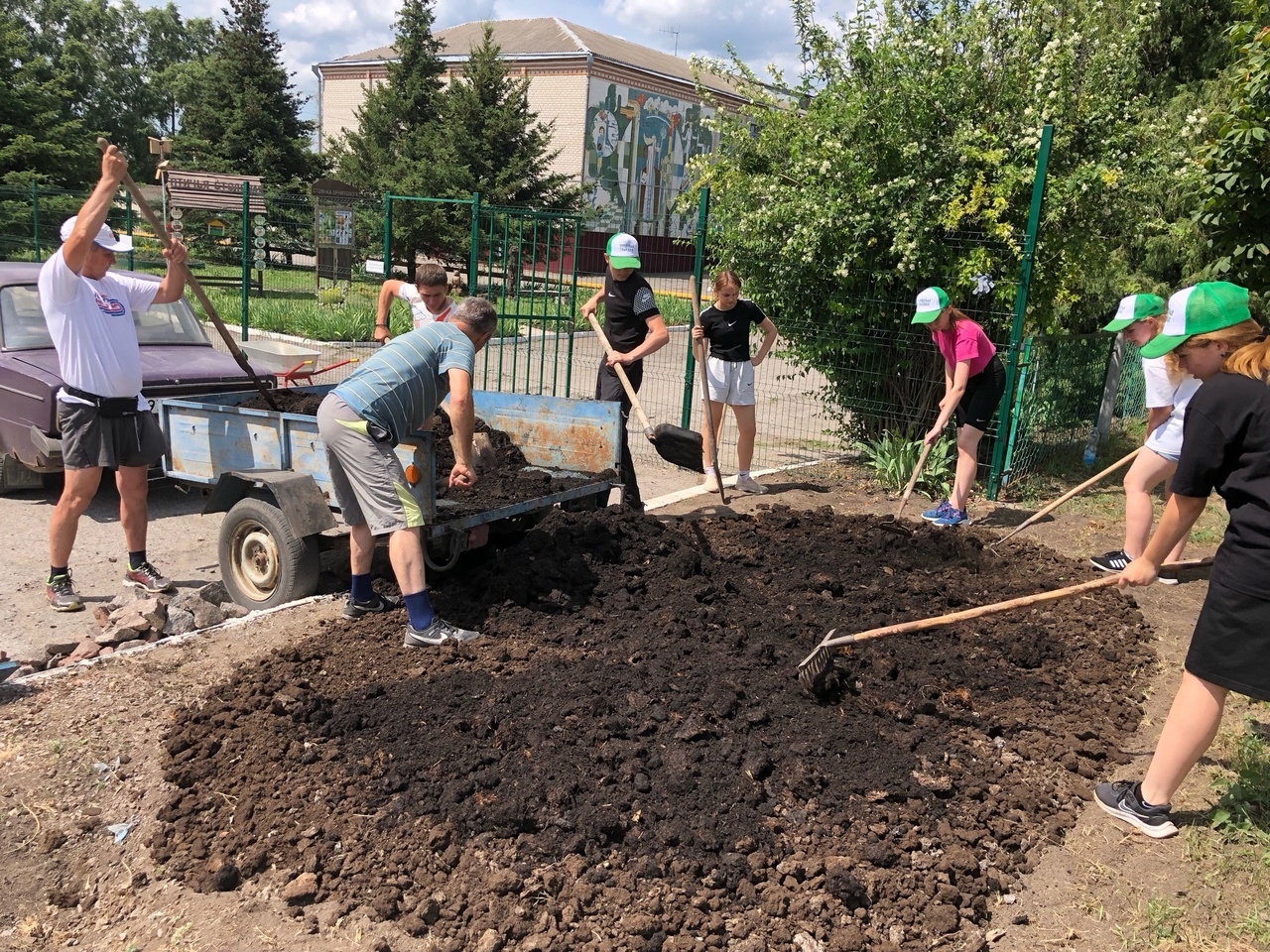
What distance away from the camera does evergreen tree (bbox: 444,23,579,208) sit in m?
26.6

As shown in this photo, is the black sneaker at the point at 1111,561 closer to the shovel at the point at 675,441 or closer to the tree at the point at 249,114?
the shovel at the point at 675,441

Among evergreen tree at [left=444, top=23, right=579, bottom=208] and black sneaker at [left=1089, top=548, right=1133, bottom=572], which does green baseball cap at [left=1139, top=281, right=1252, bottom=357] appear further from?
evergreen tree at [left=444, top=23, right=579, bottom=208]

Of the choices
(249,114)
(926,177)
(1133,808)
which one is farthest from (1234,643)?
(249,114)

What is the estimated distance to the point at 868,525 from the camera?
6.80m

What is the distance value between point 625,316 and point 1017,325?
3227 millimetres

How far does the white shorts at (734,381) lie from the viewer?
319 inches

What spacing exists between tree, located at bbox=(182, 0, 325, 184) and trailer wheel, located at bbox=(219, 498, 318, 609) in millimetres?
30742

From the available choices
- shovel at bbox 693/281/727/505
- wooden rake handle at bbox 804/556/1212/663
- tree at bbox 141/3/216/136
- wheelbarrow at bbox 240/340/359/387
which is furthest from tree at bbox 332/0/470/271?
tree at bbox 141/3/216/136

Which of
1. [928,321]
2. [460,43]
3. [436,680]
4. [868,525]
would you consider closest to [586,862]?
[436,680]

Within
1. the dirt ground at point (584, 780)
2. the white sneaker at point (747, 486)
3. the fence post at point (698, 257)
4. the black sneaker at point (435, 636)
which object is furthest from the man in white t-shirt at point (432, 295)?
the white sneaker at point (747, 486)

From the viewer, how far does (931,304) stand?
6.93 meters

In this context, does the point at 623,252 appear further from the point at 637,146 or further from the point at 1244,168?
the point at 637,146

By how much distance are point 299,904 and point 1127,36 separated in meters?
9.37

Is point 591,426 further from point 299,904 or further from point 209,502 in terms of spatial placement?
point 299,904
